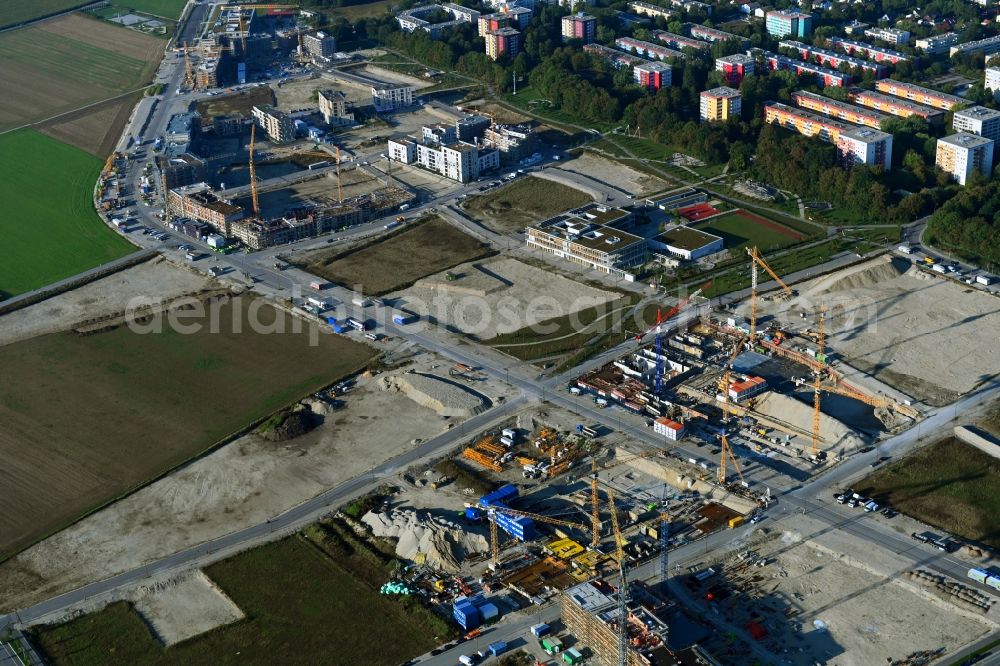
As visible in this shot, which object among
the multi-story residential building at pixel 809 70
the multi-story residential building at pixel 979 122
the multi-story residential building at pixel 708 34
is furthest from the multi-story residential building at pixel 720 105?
the multi-story residential building at pixel 708 34

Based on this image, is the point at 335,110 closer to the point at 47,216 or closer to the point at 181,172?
the point at 181,172

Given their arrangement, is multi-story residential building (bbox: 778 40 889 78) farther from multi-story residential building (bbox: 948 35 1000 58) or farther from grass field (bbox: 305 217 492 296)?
grass field (bbox: 305 217 492 296)

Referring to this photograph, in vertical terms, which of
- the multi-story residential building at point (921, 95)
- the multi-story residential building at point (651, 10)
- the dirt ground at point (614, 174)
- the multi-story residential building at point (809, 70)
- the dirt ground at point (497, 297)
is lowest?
the dirt ground at point (497, 297)

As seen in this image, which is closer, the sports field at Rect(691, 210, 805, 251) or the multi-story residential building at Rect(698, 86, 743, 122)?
the sports field at Rect(691, 210, 805, 251)

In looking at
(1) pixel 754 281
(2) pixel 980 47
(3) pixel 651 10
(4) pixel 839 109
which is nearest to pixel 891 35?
(2) pixel 980 47

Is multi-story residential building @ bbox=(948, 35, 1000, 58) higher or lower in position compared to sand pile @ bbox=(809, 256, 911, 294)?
higher

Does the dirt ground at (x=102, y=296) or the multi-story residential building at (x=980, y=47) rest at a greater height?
the multi-story residential building at (x=980, y=47)

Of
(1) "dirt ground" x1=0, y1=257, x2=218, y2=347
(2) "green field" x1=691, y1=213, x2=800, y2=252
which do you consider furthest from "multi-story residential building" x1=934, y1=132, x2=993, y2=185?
(1) "dirt ground" x1=0, y1=257, x2=218, y2=347

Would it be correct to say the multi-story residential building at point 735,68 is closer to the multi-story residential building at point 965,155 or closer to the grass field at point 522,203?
the multi-story residential building at point 965,155
